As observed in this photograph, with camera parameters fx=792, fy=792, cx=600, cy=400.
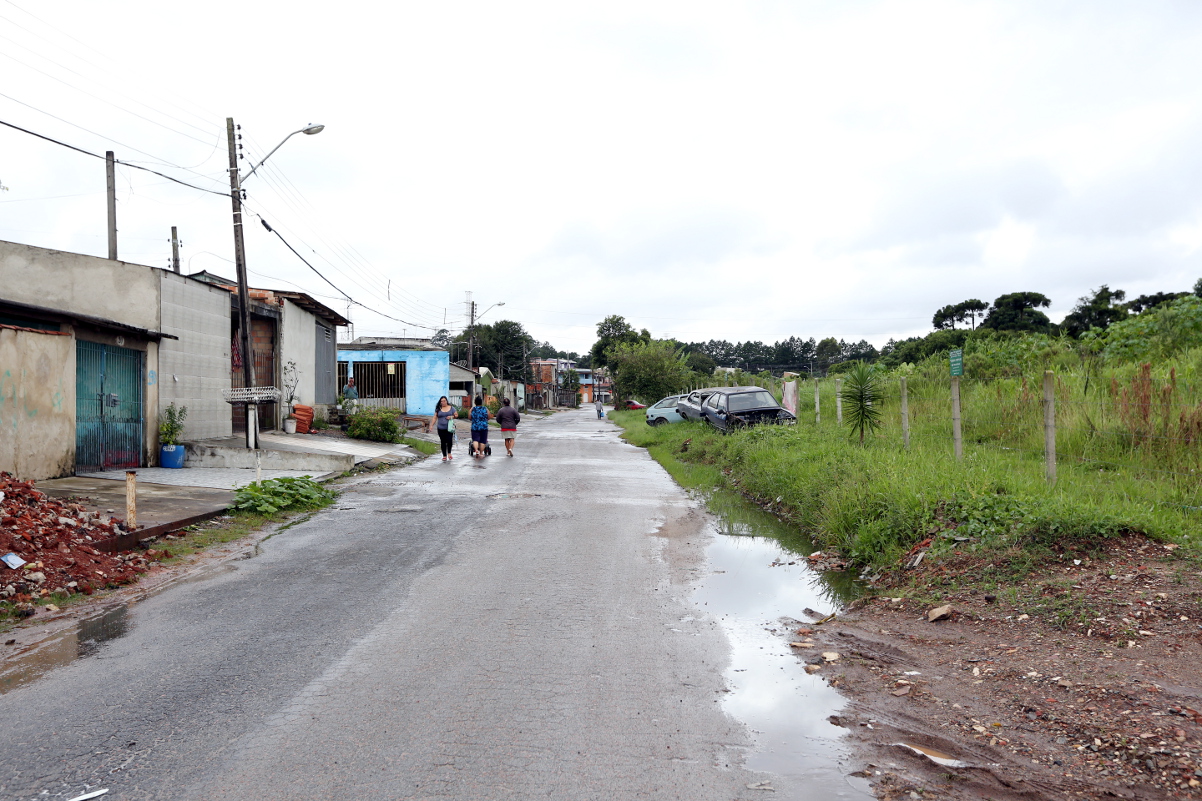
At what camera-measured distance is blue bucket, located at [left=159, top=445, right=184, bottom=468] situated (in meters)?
15.6

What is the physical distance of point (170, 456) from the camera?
15.6 metres

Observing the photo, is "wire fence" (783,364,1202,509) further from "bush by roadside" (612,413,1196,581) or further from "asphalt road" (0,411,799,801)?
"asphalt road" (0,411,799,801)

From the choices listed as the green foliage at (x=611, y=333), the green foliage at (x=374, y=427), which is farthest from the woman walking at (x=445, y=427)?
the green foliage at (x=611, y=333)

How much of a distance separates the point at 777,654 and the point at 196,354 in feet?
55.4

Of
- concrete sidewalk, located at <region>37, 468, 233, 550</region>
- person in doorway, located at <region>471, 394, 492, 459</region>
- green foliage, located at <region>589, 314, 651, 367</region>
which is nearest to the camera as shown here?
concrete sidewalk, located at <region>37, 468, 233, 550</region>

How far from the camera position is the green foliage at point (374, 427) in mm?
23328

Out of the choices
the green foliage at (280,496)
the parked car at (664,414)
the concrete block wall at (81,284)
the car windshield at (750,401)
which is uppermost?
the concrete block wall at (81,284)

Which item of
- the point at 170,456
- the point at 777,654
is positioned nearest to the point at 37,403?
the point at 170,456

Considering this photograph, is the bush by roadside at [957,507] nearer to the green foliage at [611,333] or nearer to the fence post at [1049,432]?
the fence post at [1049,432]

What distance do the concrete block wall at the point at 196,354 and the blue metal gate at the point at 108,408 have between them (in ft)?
3.70

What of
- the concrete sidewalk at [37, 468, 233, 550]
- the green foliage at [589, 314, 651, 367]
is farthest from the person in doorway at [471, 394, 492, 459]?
the green foliage at [589, 314, 651, 367]

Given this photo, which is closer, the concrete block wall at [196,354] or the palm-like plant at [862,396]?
A: the palm-like plant at [862,396]

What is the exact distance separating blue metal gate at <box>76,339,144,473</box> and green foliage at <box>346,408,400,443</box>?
320 inches

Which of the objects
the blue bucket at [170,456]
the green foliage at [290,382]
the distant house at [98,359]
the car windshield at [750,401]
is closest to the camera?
the distant house at [98,359]
